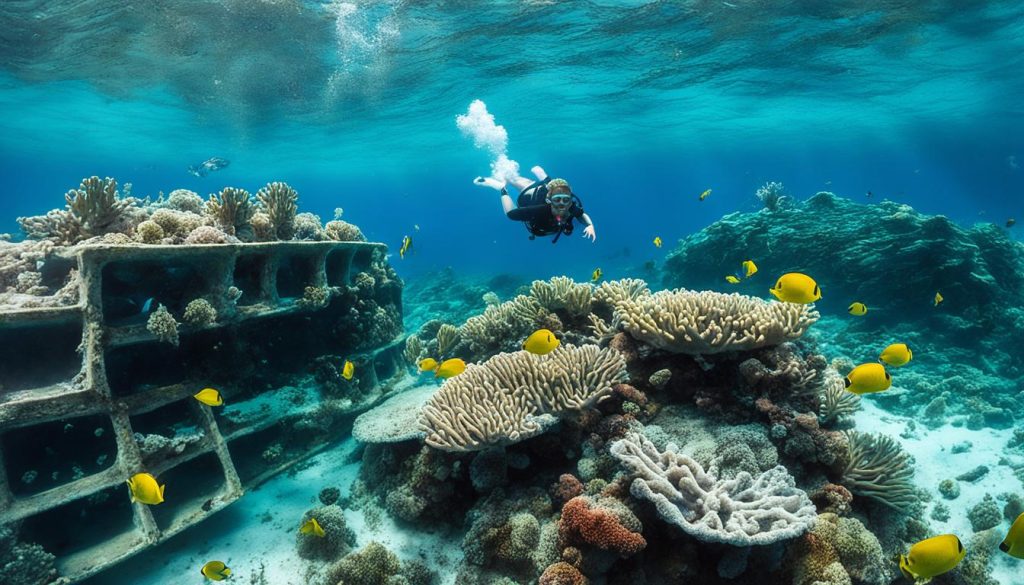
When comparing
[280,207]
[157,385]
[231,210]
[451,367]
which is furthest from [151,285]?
[451,367]

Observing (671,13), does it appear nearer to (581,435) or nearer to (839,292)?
(839,292)

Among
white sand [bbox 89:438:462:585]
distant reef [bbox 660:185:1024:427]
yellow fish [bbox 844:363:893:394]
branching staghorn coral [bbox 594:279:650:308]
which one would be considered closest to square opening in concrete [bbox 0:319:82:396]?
Result: white sand [bbox 89:438:462:585]

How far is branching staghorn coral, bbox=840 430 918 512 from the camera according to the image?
4922 millimetres

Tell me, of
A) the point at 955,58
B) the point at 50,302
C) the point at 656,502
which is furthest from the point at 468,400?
the point at 955,58

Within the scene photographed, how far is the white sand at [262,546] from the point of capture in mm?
5637

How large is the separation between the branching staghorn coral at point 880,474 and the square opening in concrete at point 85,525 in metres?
8.22

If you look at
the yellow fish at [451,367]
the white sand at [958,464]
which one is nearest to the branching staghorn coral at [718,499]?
the yellow fish at [451,367]

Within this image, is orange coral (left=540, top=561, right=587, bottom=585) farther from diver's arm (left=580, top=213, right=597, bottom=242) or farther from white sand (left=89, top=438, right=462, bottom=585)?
diver's arm (left=580, top=213, right=597, bottom=242)

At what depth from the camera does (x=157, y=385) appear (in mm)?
7047

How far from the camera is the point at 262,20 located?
1730 cm

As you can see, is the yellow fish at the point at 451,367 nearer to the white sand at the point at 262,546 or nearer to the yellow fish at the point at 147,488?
the white sand at the point at 262,546

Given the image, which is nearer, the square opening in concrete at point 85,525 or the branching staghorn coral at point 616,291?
the square opening in concrete at point 85,525

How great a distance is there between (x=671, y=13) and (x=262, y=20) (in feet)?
50.5

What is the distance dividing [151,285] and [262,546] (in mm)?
4193
